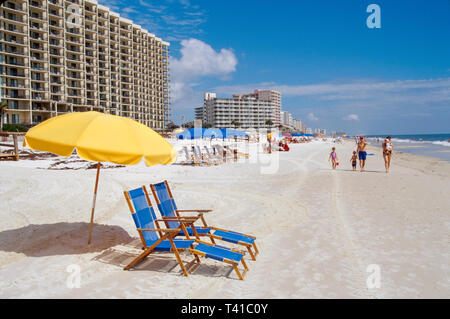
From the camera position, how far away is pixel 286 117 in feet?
626

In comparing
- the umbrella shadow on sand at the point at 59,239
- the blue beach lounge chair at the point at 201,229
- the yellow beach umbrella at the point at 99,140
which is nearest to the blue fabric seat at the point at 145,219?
the blue beach lounge chair at the point at 201,229

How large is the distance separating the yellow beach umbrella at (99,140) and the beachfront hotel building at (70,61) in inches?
2141

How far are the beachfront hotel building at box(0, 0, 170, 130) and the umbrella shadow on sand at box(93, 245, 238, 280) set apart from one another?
178 feet

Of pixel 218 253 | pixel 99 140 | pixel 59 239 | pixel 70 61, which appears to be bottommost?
pixel 59 239

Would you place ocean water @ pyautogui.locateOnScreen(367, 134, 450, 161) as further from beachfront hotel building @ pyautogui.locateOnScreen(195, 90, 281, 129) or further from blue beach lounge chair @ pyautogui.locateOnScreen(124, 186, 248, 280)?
beachfront hotel building @ pyautogui.locateOnScreen(195, 90, 281, 129)

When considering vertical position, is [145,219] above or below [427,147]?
below

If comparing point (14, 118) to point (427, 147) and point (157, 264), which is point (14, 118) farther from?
point (427, 147)

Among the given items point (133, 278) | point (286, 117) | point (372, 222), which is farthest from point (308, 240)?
point (286, 117)

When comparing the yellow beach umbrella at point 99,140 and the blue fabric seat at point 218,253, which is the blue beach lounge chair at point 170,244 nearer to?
the blue fabric seat at point 218,253

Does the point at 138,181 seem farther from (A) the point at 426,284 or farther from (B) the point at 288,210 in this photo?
(A) the point at 426,284

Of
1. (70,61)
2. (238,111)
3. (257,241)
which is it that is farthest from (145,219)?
(238,111)

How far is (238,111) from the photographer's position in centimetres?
13850

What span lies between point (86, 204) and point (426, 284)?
6.34 metres

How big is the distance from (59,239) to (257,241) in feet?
10.0
